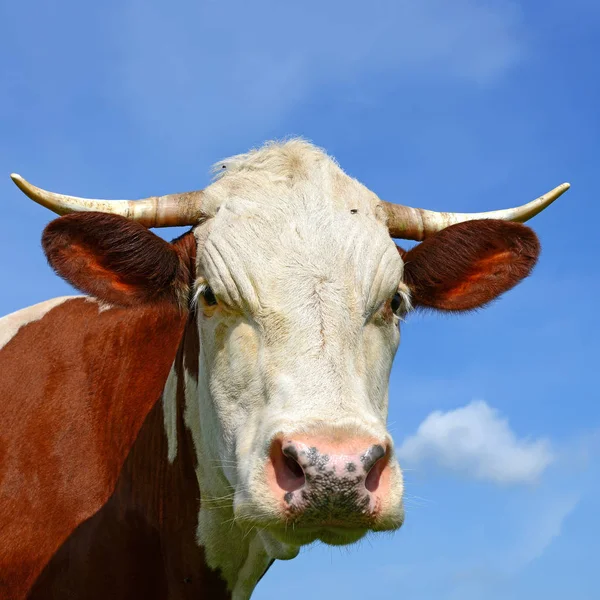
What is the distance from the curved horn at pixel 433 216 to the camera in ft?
19.3

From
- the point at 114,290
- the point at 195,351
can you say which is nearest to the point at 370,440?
the point at 195,351

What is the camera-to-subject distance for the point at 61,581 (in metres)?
5.55

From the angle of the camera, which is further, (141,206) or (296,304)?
(141,206)

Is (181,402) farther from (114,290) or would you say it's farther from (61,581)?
(61,581)

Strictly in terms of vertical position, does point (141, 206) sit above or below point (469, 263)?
below

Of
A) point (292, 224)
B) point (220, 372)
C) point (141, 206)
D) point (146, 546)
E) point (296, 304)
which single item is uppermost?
point (141, 206)

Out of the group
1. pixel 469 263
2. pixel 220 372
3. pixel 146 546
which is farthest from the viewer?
pixel 469 263

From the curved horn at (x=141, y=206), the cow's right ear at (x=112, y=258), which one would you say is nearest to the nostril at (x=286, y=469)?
the cow's right ear at (x=112, y=258)

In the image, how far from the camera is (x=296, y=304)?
4410mm

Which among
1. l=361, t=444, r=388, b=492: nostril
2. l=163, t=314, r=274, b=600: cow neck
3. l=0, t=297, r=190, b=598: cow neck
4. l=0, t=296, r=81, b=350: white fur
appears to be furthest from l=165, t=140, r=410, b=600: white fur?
l=0, t=296, r=81, b=350: white fur

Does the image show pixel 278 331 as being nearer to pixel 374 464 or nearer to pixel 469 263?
pixel 374 464

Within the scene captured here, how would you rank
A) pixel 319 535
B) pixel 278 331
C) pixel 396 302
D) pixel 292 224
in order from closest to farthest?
pixel 319 535
pixel 278 331
pixel 292 224
pixel 396 302

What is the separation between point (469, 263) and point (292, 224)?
163 cm

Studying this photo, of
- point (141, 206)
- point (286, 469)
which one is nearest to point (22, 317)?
point (141, 206)
